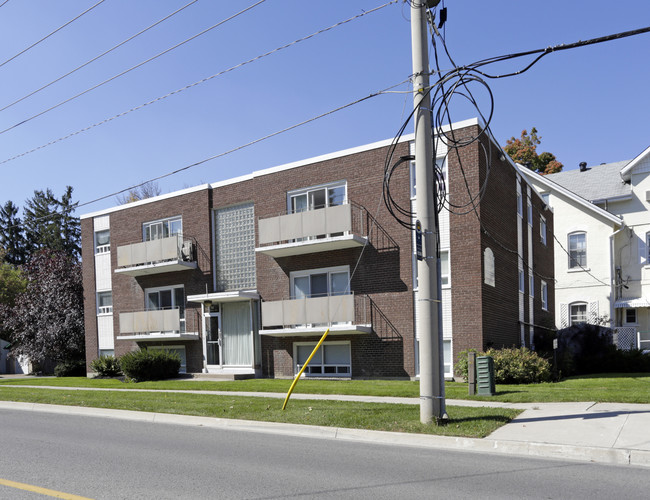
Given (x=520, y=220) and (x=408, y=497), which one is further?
(x=520, y=220)

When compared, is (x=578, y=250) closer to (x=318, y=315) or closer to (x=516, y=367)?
(x=516, y=367)

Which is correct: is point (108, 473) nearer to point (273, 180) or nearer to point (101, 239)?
point (273, 180)

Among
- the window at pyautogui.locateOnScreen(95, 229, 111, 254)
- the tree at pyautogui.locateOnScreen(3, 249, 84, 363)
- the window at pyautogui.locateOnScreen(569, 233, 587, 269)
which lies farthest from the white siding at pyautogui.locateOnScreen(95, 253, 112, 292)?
the window at pyautogui.locateOnScreen(569, 233, 587, 269)

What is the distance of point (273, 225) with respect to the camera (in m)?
21.6

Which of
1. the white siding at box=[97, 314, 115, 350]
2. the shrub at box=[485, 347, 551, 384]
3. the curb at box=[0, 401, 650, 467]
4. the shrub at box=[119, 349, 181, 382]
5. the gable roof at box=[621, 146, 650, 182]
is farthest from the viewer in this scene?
the gable roof at box=[621, 146, 650, 182]

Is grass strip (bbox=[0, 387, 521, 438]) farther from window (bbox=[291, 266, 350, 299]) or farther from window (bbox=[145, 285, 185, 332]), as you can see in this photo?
window (bbox=[145, 285, 185, 332])

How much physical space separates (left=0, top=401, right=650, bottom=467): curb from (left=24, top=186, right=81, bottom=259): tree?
53192 millimetres

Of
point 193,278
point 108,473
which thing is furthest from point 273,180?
point 108,473

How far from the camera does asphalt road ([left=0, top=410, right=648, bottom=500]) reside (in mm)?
6227

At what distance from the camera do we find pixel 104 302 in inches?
1158

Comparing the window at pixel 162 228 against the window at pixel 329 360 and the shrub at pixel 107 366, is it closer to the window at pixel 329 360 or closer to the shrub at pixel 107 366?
the shrub at pixel 107 366

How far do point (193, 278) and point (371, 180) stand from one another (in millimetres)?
9149

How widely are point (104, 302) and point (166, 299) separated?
4806 mm

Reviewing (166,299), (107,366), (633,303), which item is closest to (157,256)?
(166,299)
